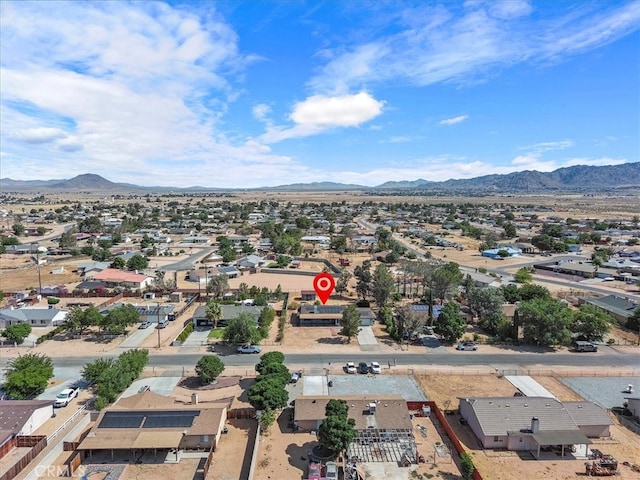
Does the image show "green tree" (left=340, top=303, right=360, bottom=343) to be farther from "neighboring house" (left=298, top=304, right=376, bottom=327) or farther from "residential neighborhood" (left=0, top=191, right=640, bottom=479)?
"neighboring house" (left=298, top=304, right=376, bottom=327)

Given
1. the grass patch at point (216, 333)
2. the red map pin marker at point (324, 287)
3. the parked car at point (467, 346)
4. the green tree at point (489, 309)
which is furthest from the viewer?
the red map pin marker at point (324, 287)

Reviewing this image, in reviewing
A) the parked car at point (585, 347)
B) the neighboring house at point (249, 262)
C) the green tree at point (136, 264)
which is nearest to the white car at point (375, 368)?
the parked car at point (585, 347)

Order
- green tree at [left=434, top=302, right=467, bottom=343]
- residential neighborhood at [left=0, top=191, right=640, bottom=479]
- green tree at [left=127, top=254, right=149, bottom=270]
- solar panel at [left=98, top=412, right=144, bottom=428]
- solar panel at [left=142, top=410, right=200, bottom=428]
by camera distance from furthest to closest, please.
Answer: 1. green tree at [left=127, top=254, right=149, bottom=270]
2. green tree at [left=434, top=302, right=467, bottom=343]
3. solar panel at [left=142, top=410, right=200, bottom=428]
4. solar panel at [left=98, top=412, right=144, bottom=428]
5. residential neighborhood at [left=0, top=191, right=640, bottom=479]

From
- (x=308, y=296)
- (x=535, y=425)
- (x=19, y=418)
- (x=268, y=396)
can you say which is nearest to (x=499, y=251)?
(x=308, y=296)

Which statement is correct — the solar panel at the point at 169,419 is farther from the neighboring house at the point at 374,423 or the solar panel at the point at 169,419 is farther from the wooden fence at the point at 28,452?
the neighboring house at the point at 374,423

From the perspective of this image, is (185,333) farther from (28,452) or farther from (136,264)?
(136,264)

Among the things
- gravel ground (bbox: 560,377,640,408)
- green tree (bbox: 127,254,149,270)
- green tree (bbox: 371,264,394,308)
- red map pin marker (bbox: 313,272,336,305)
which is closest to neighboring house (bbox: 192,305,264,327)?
red map pin marker (bbox: 313,272,336,305)
